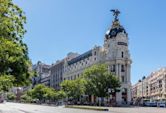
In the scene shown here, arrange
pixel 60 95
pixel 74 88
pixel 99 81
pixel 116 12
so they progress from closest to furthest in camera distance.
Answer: pixel 99 81 < pixel 74 88 < pixel 116 12 < pixel 60 95

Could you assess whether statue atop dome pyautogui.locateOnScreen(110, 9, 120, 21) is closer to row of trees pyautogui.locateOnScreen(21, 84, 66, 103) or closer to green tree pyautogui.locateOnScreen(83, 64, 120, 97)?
row of trees pyautogui.locateOnScreen(21, 84, 66, 103)

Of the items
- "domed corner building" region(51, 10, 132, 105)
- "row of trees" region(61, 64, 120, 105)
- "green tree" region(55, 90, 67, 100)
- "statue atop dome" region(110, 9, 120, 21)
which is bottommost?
"green tree" region(55, 90, 67, 100)

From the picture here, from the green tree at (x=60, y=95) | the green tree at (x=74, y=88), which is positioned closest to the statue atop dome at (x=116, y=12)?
the green tree at (x=74, y=88)

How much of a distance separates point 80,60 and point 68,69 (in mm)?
14808

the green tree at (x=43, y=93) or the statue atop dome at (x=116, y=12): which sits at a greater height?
the statue atop dome at (x=116, y=12)

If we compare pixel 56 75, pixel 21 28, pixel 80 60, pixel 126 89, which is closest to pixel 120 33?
pixel 126 89

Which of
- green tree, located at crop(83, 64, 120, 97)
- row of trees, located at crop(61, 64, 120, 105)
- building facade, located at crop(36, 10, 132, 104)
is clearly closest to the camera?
green tree, located at crop(83, 64, 120, 97)

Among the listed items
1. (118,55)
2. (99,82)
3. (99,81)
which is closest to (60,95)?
(118,55)

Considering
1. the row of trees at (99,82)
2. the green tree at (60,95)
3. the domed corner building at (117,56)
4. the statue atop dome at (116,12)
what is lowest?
the green tree at (60,95)

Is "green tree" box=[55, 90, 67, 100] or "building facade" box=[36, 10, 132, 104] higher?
"building facade" box=[36, 10, 132, 104]

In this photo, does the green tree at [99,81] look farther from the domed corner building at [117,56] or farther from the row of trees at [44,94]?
the row of trees at [44,94]

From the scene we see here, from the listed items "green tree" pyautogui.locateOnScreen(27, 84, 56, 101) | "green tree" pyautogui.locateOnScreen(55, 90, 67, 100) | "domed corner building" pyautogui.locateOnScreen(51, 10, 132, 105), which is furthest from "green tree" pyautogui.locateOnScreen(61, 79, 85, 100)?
"green tree" pyautogui.locateOnScreen(27, 84, 56, 101)

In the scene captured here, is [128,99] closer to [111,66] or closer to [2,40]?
[111,66]

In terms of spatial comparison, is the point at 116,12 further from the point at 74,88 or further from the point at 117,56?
the point at 74,88
